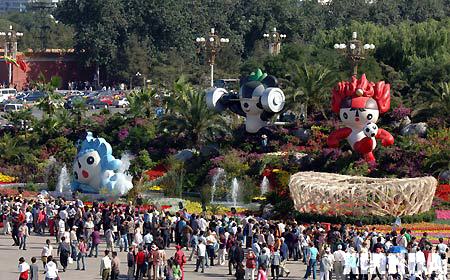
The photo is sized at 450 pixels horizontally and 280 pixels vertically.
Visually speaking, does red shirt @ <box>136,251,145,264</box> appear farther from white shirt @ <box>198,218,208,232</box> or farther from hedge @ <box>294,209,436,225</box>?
hedge @ <box>294,209,436,225</box>

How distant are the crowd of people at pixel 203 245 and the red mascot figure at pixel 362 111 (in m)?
8.12

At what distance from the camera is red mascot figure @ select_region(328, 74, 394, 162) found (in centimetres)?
4972

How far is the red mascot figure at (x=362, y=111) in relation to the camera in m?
49.7

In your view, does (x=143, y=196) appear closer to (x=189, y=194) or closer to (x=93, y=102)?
(x=189, y=194)

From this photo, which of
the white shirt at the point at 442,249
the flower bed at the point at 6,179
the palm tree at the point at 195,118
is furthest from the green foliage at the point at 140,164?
the white shirt at the point at 442,249

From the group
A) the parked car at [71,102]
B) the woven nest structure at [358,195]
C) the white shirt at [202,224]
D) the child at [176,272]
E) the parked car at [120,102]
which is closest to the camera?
the child at [176,272]

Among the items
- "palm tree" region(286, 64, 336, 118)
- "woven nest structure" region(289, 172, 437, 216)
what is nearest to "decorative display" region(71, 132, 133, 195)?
"woven nest structure" region(289, 172, 437, 216)

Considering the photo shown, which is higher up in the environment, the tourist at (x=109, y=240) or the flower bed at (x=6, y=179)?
the flower bed at (x=6, y=179)

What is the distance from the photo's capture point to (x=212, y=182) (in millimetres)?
51750

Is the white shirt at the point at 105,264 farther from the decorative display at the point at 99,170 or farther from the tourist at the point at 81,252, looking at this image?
the decorative display at the point at 99,170

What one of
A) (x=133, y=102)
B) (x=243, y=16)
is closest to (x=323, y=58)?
(x=133, y=102)

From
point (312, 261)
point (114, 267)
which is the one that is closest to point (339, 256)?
point (312, 261)

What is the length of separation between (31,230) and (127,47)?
223 feet

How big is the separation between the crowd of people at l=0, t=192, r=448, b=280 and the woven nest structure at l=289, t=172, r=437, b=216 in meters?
1.54
